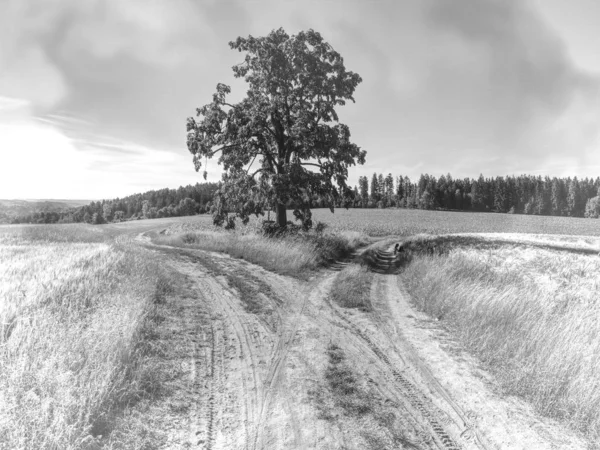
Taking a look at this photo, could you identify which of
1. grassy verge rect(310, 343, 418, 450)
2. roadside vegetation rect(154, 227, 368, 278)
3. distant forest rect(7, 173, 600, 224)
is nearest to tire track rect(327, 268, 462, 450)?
grassy verge rect(310, 343, 418, 450)

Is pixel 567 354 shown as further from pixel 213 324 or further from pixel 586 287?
pixel 213 324

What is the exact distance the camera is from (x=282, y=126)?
58.5ft

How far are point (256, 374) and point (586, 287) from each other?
9.87 m

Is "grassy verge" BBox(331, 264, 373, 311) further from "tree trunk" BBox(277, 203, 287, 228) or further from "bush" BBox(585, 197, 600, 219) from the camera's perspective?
"bush" BBox(585, 197, 600, 219)

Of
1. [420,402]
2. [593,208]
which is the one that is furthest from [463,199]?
[420,402]

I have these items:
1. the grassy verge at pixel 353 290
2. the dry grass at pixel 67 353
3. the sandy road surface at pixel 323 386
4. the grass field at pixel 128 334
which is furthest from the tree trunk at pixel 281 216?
the dry grass at pixel 67 353

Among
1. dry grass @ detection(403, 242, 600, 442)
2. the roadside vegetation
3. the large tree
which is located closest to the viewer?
dry grass @ detection(403, 242, 600, 442)

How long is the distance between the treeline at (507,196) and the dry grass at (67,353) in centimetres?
10835

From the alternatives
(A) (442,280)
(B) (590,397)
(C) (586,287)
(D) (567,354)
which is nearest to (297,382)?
(B) (590,397)

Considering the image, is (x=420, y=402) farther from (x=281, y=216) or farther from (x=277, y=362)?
(x=281, y=216)

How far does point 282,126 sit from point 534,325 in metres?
15.7

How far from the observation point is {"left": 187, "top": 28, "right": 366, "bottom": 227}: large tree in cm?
1661

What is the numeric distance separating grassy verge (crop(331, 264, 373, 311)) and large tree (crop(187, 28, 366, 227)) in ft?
22.3

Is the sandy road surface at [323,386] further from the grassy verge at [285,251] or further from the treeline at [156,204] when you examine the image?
the treeline at [156,204]
